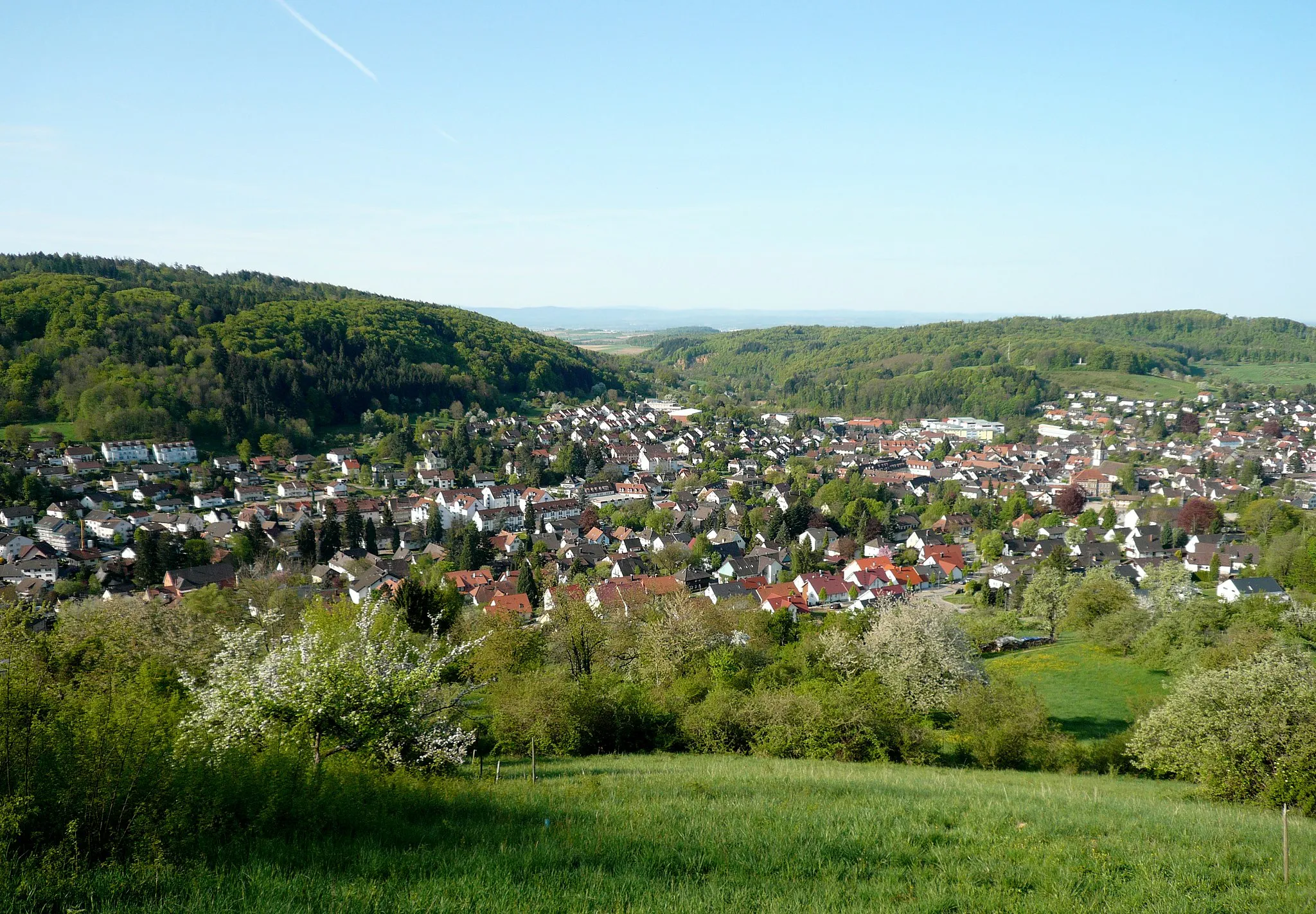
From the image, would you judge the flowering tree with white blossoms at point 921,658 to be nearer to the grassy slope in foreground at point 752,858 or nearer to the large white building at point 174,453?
the grassy slope in foreground at point 752,858

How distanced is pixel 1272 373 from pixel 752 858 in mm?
183900

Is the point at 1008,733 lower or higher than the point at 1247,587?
higher

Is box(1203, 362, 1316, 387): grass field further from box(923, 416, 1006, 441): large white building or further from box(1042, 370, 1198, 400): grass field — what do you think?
box(923, 416, 1006, 441): large white building

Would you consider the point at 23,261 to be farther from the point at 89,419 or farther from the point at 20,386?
the point at 89,419

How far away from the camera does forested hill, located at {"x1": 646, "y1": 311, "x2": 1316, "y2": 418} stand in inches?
5015

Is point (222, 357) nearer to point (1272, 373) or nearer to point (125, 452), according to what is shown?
point (125, 452)

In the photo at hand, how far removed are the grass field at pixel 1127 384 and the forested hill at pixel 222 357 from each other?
80214 millimetres

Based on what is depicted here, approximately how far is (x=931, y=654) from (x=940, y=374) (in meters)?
122

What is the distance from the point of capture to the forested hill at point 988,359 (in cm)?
12738

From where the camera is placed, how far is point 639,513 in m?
61.0

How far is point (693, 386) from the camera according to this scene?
145 m

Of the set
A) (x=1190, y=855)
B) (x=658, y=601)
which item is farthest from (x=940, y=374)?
(x=1190, y=855)

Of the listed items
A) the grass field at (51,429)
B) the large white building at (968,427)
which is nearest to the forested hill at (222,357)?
the grass field at (51,429)

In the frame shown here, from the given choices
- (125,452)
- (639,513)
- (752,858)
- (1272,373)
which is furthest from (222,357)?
(1272,373)
